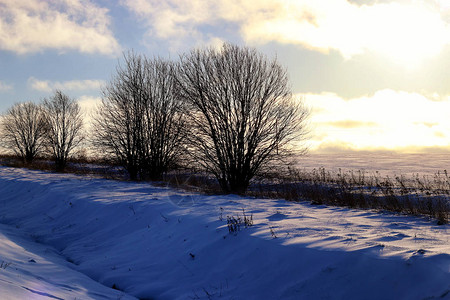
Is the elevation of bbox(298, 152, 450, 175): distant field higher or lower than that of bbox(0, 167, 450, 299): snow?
higher

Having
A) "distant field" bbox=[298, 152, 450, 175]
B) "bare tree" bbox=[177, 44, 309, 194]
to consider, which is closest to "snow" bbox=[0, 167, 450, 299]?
"bare tree" bbox=[177, 44, 309, 194]

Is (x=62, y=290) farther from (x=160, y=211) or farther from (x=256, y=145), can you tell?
(x=256, y=145)

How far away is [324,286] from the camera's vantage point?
167 inches

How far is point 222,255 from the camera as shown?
18.7ft

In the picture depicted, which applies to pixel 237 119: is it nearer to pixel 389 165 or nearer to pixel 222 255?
→ pixel 222 255

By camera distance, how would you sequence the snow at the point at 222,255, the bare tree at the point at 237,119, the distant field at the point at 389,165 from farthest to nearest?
1. the distant field at the point at 389,165
2. the bare tree at the point at 237,119
3. the snow at the point at 222,255

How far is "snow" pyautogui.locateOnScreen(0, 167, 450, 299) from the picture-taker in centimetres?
408

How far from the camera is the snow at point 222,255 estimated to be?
408cm

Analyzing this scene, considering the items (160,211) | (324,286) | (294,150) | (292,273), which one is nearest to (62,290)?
(292,273)

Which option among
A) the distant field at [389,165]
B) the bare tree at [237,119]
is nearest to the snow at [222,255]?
the bare tree at [237,119]

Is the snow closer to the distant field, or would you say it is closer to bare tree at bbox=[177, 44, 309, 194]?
bare tree at bbox=[177, 44, 309, 194]

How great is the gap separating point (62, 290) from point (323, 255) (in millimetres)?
3578

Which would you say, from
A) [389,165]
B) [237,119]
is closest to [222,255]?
[237,119]

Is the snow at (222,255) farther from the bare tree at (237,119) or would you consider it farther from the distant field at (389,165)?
the distant field at (389,165)
